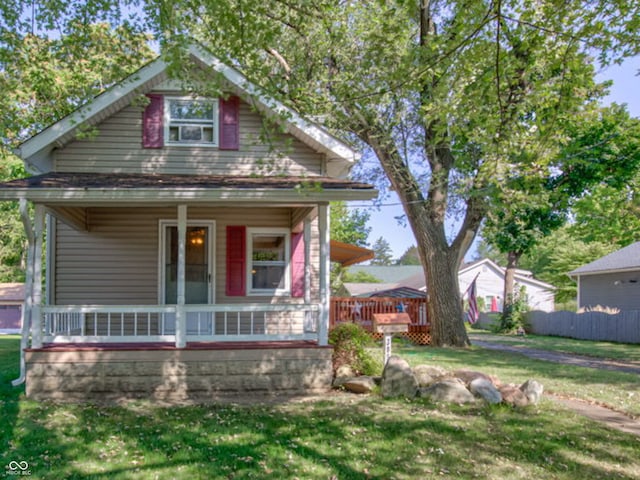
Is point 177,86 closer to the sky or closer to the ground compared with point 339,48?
closer to the ground

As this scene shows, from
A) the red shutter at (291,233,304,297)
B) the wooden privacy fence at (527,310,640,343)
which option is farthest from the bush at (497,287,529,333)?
the red shutter at (291,233,304,297)

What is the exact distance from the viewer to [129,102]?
10625mm

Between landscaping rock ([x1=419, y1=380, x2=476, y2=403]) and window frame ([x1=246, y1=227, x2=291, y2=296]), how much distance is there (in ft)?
14.0

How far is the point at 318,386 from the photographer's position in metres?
8.34

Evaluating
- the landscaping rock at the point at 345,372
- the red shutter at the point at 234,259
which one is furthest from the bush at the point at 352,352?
the red shutter at the point at 234,259

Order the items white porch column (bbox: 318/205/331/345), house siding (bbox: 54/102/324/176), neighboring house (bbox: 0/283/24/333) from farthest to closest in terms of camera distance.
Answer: neighboring house (bbox: 0/283/24/333)
house siding (bbox: 54/102/324/176)
white porch column (bbox: 318/205/331/345)

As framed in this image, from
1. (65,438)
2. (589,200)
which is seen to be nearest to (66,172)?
(65,438)

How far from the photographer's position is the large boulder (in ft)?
25.1

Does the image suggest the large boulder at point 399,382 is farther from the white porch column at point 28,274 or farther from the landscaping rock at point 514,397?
the white porch column at point 28,274

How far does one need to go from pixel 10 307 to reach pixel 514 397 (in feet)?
93.9

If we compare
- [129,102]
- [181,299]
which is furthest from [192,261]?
[129,102]

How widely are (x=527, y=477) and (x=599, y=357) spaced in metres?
11.4

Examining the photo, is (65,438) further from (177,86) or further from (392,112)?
(392,112)
